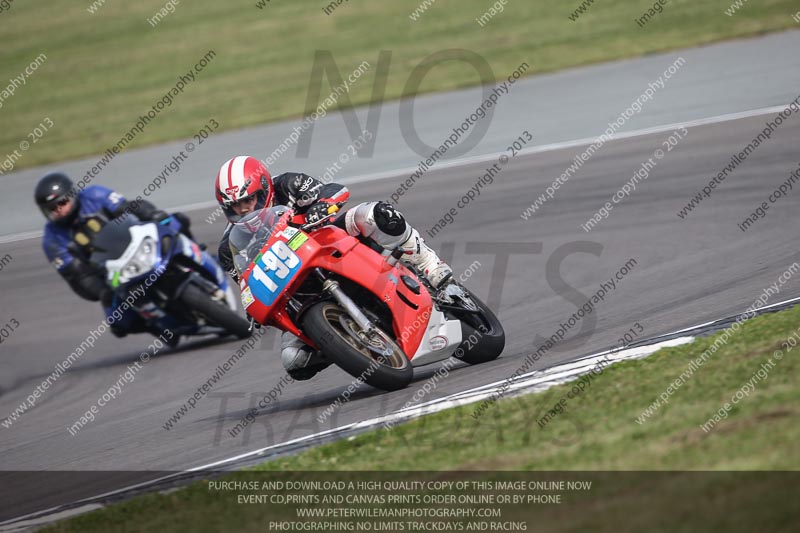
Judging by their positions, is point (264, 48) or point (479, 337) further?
point (264, 48)

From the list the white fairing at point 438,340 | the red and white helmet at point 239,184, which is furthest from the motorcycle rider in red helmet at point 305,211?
the white fairing at point 438,340

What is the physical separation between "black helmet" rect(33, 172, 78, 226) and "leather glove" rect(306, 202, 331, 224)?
4.53m

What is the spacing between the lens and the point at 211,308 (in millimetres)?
10773

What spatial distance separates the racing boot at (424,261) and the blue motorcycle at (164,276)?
3.48m

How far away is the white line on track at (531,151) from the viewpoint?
564 inches

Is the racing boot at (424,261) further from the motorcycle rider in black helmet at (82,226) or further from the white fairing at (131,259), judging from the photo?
the motorcycle rider in black helmet at (82,226)

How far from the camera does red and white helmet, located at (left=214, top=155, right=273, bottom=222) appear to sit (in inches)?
288

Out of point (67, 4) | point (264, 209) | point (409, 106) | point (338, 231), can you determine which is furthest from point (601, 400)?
point (67, 4)

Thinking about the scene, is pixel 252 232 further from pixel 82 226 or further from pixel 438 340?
pixel 82 226

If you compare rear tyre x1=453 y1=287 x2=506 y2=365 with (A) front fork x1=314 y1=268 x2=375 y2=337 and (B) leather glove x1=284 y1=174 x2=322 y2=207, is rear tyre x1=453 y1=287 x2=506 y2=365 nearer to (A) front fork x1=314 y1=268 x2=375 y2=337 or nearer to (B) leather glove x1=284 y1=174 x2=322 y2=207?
(A) front fork x1=314 y1=268 x2=375 y2=337

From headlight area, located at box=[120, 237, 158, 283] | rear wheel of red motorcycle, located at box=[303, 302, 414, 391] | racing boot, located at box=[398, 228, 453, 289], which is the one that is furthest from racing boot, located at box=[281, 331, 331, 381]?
headlight area, located at box=[120, 237, 158, 283]

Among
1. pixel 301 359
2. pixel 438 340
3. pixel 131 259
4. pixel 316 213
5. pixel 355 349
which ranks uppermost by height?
pixel 316 213

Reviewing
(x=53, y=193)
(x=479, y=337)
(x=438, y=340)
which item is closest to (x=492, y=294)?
(x=479, y=337)

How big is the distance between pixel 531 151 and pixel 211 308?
5879 millimetres
